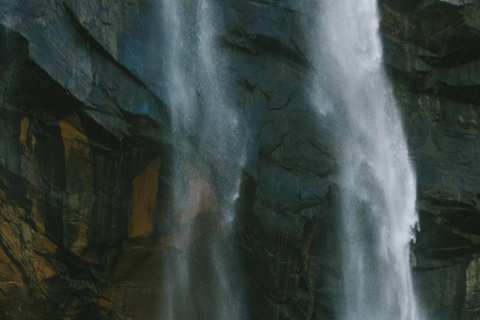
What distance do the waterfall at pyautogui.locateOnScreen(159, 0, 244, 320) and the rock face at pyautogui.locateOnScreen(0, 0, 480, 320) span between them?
80mm

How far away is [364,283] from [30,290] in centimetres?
728

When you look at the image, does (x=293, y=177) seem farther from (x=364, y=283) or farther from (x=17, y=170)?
(x=17, y=170)

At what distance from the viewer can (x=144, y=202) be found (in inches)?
349

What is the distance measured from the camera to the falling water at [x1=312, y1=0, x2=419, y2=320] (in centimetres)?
972

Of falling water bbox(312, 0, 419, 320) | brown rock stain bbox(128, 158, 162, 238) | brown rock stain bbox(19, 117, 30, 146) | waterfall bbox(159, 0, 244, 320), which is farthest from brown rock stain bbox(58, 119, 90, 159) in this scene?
falling water bbox(312, 0, 419, 320)

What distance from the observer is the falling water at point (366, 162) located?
9719 mm

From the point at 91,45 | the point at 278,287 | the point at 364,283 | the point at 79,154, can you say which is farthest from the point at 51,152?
the point at 364,283

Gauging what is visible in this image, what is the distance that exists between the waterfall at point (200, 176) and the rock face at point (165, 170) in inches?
3.1

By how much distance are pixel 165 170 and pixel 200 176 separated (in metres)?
0.77

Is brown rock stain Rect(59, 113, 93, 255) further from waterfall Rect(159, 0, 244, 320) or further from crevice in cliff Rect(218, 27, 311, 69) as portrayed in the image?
crevice in cliff Rect(218, 27, 311, 69)

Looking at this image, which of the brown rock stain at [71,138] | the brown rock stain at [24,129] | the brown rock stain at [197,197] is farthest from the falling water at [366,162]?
the brown rock stain at [24,129]

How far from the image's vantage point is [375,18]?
10.8 m

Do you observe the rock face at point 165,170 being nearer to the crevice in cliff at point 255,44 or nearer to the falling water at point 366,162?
the crevice in cliff at point 255,44

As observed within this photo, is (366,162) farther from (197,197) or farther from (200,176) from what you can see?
(197,197)
